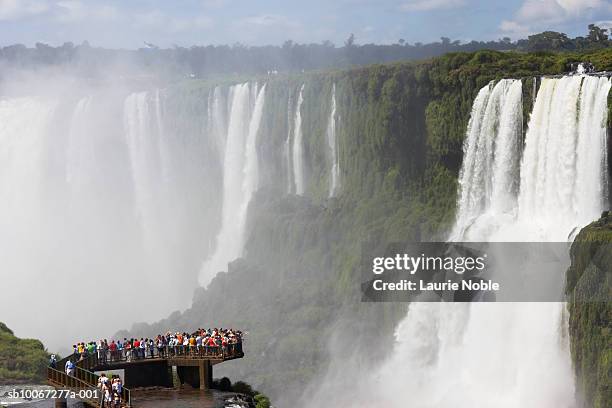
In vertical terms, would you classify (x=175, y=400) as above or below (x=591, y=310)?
Result: below

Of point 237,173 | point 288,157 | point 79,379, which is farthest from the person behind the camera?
point 237,173

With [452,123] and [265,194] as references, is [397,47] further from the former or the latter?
[452,123]

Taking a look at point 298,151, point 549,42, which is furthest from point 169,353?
point 549,42

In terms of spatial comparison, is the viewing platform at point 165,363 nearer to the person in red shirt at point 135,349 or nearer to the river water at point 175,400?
the person in red shirt at point 135,349

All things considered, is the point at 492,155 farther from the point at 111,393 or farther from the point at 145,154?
the point at 145,154

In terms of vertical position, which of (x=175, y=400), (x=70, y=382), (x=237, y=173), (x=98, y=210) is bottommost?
(x=175, y=400)

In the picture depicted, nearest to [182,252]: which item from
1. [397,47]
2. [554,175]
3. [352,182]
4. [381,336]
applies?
[352,182]
